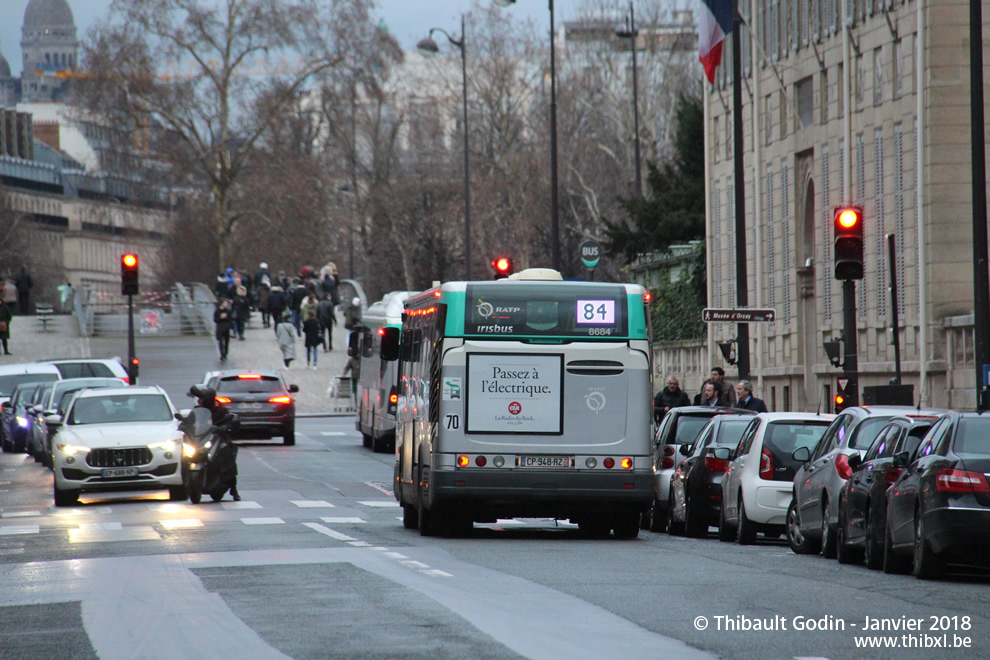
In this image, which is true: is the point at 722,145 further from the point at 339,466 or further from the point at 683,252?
the point at 339,466

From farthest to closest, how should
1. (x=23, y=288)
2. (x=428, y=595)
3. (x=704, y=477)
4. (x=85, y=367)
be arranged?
(x=23, y=288) < (x=85, y=367) < (x=704, y=477) < (x=428, y=595)

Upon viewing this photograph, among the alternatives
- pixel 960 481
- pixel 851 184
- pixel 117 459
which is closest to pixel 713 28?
pixel 851 184

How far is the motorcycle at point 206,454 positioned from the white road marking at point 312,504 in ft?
3.09

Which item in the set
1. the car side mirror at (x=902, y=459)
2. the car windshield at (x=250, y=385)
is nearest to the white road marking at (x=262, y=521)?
the car side mirror at (x=902, y=459)

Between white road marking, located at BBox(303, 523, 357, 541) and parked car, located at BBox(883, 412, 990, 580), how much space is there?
5.93 meters

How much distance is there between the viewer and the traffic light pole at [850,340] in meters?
21.5

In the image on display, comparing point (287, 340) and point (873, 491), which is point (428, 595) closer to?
point (873, 491)

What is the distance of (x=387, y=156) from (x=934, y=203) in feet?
180

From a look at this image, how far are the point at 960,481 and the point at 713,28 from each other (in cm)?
2083

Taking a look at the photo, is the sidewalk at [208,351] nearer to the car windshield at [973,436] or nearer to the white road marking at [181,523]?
the white road marking at [181,523]

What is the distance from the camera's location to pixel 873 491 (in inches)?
628

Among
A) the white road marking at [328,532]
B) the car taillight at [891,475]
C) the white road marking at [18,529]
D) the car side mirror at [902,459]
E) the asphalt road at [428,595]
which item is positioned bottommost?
the white road marking at [18,529]

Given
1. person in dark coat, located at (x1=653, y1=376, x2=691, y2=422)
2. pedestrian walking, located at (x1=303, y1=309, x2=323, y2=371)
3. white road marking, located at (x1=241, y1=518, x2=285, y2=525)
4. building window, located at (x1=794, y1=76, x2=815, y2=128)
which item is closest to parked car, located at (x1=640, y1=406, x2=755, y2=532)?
white road marking, located at (x1=241, y1=518, x2=285, y2=525)

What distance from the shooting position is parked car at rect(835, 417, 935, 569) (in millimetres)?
15844
